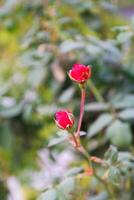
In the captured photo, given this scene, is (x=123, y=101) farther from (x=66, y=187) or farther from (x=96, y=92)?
(x=66, y=187)

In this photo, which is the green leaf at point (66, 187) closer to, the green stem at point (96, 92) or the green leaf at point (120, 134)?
the green leaf at point (120, 134)

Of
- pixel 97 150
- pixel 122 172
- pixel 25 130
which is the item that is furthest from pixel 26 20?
pixel 122 172

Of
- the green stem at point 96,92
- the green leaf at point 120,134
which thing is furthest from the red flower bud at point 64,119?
the green stem at point 96,92

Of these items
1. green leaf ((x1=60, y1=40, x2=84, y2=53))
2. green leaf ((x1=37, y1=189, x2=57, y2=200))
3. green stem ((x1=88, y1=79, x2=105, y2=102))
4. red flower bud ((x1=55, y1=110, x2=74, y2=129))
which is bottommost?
green stem ((x1=88, y1=79, x2=105, y2=102))

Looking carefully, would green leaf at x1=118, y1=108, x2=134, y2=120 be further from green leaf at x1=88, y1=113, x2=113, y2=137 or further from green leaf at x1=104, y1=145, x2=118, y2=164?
green leaf at x1=104, y1=145, x2=118, y2=164

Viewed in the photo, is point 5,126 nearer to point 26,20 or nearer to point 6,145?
point 6,145

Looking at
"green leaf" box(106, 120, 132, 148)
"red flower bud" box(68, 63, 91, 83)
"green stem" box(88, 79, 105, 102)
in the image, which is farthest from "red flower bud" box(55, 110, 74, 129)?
"green stem" box(88, 79, 105, 102)

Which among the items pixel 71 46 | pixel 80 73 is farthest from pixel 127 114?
pixel 80 73
